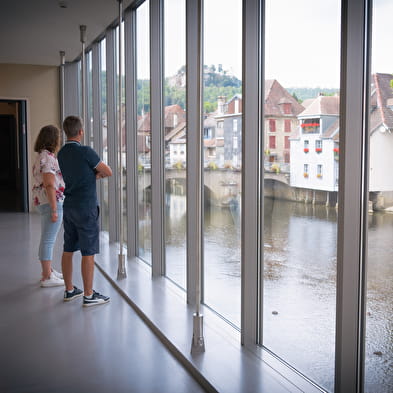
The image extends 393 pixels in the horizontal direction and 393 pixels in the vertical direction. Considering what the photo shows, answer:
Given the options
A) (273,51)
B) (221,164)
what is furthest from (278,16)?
(221,164)

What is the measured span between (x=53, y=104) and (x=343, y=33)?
352 inches

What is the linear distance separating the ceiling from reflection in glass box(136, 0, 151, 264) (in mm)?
315

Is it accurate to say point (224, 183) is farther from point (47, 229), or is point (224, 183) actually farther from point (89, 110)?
point (89, 110)

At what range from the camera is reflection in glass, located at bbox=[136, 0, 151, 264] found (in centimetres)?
550

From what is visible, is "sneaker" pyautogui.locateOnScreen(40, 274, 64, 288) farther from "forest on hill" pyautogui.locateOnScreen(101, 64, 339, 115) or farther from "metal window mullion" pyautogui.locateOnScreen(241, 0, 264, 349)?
"metal window mullion" pyautogui.locateOnScreen(241, 0, 264, 349)

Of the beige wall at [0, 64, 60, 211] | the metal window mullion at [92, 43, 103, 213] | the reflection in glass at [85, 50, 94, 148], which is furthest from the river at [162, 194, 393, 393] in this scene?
the beige wall at [0, 64, 60, 211]

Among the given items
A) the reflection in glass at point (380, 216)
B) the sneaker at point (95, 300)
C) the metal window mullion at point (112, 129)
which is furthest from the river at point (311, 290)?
the metal window mullion at point (112, 129)

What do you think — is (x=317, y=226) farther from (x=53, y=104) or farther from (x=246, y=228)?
(x=53, y=104)

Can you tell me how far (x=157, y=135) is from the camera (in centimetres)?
507

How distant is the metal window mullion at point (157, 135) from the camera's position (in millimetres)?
4949

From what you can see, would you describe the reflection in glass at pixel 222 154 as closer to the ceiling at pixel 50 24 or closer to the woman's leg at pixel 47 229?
the woman's leg at pixel 47 229

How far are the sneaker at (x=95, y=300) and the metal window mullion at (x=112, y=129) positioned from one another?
8.74 feet

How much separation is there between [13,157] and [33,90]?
721cm

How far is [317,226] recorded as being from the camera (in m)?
2.66
